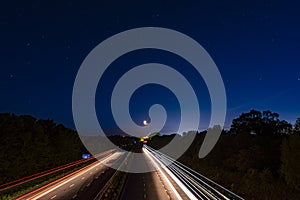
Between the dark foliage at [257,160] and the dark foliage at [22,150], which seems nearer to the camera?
the dark foliage at [257,160]

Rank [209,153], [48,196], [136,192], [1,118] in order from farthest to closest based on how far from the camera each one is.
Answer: [209,153]
[1,118]
[136,192]
[48,196]

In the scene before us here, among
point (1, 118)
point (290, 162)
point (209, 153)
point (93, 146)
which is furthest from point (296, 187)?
point (93, 146)

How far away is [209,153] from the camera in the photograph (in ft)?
248

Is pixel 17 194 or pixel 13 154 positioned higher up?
pixel 13 154

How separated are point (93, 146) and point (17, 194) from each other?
101106mm

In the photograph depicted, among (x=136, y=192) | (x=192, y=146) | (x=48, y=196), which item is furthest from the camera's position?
(x=192, y=146)

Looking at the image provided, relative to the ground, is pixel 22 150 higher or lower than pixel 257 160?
lower

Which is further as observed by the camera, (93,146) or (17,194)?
(93,146)

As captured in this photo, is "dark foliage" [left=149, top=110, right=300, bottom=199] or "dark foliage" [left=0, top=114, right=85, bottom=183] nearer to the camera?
"dark foliage" [left=149, top=110, right=300, bottom=199]

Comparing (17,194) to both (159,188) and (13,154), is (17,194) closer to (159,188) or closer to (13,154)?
(159,188)

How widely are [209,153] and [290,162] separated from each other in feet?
75.8

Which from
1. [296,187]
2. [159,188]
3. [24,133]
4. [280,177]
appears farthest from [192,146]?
[159,188]

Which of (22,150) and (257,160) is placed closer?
(22,150)

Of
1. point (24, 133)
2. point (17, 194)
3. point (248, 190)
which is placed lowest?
point (17, 194)
